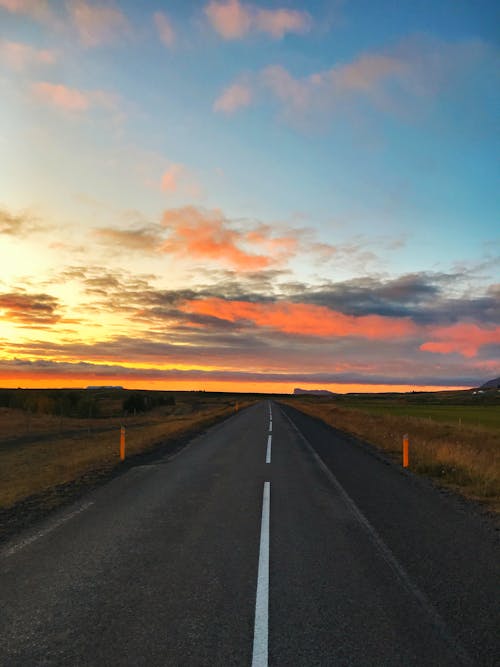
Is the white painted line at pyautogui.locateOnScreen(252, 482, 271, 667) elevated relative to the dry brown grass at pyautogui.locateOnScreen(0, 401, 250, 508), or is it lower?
elevated

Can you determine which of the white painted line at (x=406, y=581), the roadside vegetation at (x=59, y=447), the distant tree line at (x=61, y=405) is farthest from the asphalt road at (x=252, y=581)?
the distant tree line at (x=61, y=405)

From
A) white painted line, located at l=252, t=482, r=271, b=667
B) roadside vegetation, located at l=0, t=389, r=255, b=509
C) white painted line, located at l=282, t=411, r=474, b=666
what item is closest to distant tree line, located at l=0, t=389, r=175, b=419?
roadside vegetation, located at l=0, t=389, r=255, b=509

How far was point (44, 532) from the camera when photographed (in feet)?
24.6

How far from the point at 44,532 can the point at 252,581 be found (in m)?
3.98

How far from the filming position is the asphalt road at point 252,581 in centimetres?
403

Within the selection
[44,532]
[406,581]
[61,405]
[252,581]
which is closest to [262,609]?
[252,581]

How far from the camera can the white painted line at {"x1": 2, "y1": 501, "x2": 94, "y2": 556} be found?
21.8 feet

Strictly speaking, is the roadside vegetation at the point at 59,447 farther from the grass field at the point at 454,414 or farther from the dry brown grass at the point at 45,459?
the grass field at the point at 454,414

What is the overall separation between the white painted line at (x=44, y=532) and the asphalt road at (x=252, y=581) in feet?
0.21

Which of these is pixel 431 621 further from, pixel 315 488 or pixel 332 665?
pixel 315 488

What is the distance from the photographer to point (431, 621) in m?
4.52

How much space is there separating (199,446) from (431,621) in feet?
52.2

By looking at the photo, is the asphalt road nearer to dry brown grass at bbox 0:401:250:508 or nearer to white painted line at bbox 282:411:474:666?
white painted line at bbox 282:411:474:666

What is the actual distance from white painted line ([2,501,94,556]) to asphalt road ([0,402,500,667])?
0.21 ft
